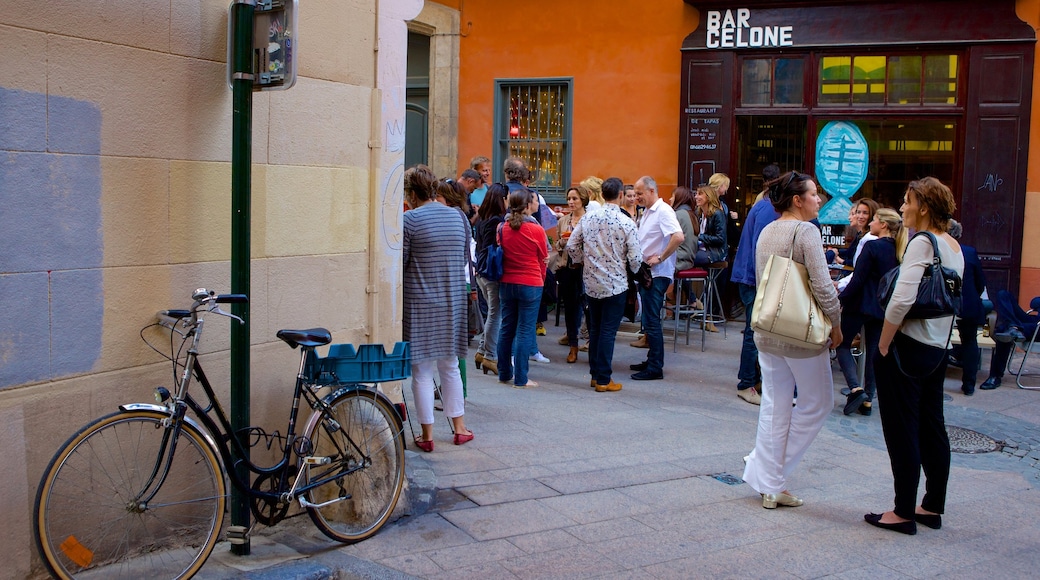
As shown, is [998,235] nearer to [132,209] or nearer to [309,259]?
[309,259]

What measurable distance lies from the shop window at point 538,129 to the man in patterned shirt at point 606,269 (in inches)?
189

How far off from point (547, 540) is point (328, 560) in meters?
1.11

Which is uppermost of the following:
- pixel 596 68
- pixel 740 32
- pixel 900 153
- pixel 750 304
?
pixel 740 32

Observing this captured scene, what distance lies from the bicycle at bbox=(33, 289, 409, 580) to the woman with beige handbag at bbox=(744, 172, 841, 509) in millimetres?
2062

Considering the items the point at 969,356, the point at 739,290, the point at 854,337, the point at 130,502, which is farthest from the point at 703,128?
the point at 130,502

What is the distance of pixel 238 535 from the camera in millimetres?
4711

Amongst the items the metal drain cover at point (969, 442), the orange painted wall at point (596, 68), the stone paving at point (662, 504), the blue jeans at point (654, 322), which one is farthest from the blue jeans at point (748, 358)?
the orange painted wall at point (596, 68)

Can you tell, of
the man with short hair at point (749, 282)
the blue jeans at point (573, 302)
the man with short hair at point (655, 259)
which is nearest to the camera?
the man with short hair at point (749, 282)

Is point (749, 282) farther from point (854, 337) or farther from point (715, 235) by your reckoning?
point (715, 235)

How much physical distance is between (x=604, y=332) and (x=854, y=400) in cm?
215

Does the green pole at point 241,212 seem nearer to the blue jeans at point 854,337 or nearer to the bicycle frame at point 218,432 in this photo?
the bicycle frame at point 218,432

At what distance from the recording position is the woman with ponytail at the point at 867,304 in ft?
26.1

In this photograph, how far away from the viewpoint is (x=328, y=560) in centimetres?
484

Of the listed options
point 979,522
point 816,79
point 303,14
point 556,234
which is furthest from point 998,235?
point 303,14
